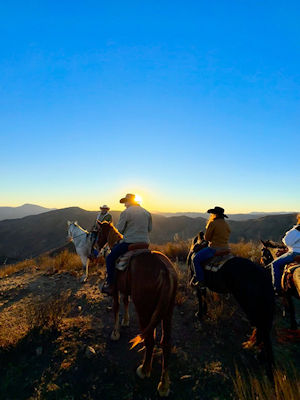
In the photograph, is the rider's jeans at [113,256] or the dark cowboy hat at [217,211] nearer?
the rider's jeans at [113,256]

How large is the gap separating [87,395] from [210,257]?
3482 millimetres

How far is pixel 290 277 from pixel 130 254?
3688 mm

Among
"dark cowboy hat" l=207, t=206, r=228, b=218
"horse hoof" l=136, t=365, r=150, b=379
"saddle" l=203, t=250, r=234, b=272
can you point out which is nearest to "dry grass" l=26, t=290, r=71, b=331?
"horse hoof" l=136, t=365, r=150, b=379

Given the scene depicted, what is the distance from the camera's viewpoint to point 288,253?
18.0ft

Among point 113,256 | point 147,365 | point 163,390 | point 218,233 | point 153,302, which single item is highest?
point 218,233

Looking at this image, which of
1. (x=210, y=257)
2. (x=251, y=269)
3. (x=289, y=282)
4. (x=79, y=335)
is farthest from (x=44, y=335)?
(x=289, y=282)

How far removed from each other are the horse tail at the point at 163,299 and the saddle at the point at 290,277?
2.84 m

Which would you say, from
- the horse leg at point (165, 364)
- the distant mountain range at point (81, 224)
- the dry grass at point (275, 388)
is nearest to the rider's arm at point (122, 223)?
the horse leg at point (165, 364)

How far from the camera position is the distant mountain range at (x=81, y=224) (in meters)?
49.1

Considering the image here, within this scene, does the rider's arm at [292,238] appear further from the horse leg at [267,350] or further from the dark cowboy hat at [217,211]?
the horse leg at [267,350]

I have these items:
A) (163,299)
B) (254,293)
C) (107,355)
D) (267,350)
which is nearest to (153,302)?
(163,299)

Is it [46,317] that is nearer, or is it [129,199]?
[129,199]

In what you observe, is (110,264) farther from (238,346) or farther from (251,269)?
(238,346)

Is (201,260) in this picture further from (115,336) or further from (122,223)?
(115,336)
